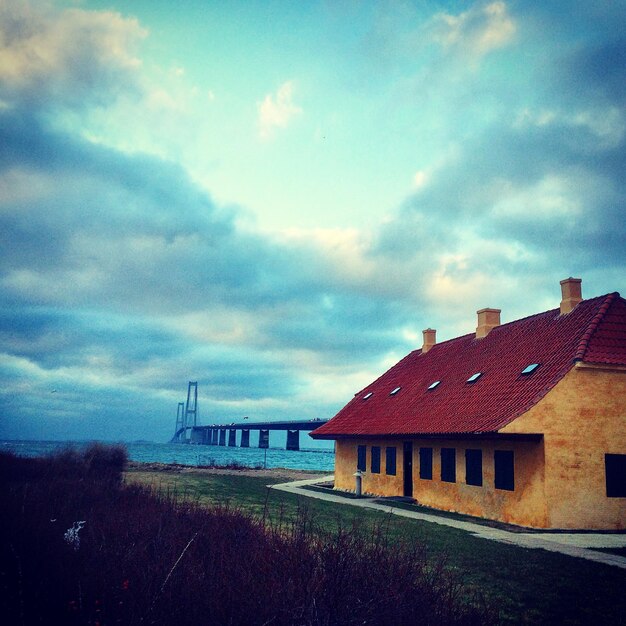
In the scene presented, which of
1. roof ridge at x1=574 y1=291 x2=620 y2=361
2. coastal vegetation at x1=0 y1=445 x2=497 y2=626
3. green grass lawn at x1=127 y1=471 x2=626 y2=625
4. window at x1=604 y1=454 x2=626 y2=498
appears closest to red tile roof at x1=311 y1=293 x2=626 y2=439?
roof ridge at x1=574 y1=291 x2=620 y2=361

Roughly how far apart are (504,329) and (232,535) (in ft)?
59.6

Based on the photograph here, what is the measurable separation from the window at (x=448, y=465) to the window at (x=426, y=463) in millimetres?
803

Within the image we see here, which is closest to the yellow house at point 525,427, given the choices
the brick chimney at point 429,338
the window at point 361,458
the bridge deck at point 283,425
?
the window at point 361,458

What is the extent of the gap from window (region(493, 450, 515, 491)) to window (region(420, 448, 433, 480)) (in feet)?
12.8

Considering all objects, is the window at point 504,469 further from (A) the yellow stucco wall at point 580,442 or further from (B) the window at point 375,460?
(B) the window at point 375,460

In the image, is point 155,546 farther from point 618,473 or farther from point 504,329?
point 504,329

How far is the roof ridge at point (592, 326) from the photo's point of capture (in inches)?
666

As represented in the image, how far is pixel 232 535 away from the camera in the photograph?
8.83 m

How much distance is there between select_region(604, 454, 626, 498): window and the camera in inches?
644

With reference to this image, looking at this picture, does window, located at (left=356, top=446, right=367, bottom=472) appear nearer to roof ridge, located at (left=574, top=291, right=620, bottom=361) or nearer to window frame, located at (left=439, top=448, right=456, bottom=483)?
window frame, located at (left=439, top=448, right=456, bottom=483)

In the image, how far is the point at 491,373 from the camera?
69.9ft

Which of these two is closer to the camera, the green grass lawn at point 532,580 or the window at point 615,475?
the green grass lawn at point 532,580

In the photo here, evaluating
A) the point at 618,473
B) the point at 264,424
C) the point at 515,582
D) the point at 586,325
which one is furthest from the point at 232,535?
the point at 264,424

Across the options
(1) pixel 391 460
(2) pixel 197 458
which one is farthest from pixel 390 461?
(2) pixel 197 458
